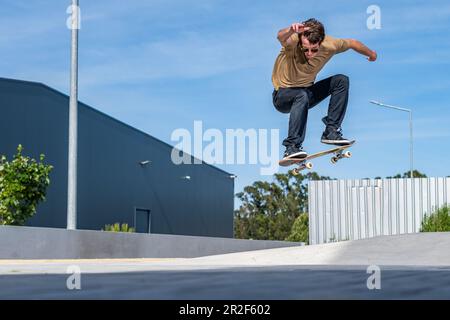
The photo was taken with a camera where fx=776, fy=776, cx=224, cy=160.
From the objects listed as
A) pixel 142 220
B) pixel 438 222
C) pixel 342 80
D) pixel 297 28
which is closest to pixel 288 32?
pixel 297 28

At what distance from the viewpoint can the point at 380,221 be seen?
41.8 m

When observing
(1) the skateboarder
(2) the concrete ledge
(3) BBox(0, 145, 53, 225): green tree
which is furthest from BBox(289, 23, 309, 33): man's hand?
(3) BBox(0, 145, 53, 225): green tree

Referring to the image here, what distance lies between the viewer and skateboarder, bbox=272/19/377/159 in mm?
6977

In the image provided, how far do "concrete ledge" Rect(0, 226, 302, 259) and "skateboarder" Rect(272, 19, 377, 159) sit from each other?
47.8 ft

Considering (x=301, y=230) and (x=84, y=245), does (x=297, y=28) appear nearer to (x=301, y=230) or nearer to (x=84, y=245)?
(x=84, y=245)

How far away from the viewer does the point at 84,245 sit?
23.2 meters

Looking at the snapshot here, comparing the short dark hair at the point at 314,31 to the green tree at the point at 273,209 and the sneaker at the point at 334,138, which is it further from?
the green tree at the point at 273,209

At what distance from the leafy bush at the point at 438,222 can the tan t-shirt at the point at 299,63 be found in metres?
29.0

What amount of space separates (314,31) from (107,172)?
1310 inches

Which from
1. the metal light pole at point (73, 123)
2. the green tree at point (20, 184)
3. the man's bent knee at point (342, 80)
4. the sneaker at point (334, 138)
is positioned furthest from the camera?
the green tree at point (20, 184)

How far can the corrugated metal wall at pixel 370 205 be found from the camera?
40750 millimetres

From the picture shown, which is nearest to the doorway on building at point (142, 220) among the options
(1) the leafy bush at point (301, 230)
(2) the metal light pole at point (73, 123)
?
(1) the leafy bush at point (301, 230)
